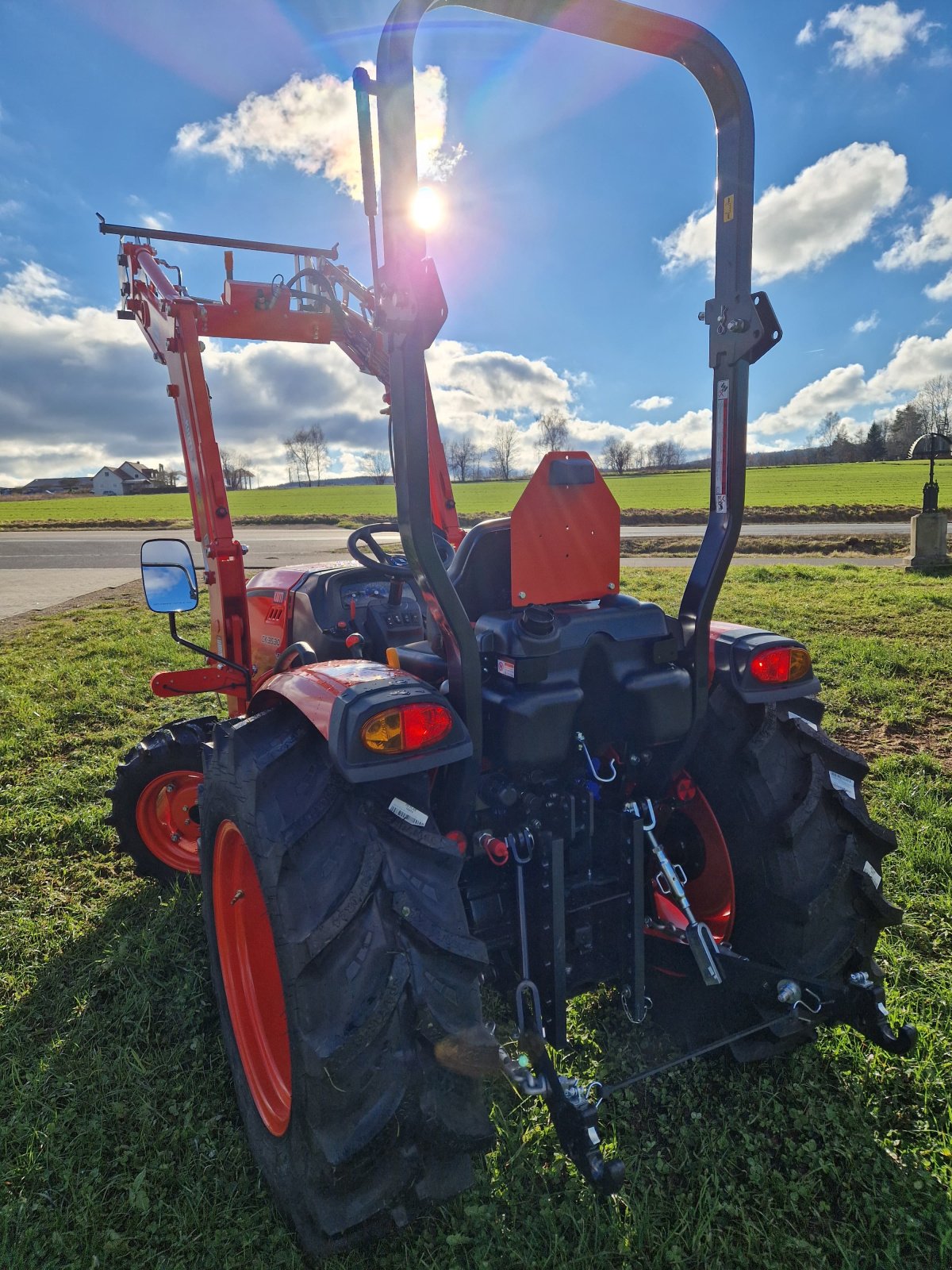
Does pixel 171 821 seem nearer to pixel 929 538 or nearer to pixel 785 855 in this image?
pixel 785 855

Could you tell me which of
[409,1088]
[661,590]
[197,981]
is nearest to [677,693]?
[409,1088]

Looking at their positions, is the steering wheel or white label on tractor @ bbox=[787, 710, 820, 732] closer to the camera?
white label on tractor @ bbox=[787, 710, 820, 732]

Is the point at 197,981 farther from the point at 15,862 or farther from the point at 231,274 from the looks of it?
the point at 231,274

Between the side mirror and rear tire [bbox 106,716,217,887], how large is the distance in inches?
28.0

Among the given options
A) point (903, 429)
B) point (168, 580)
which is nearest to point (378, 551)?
point (168, 580)

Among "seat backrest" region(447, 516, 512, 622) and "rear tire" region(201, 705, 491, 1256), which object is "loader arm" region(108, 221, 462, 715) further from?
"rear tire" region(201, 705, 491, 1256)

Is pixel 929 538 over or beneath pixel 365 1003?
beneath

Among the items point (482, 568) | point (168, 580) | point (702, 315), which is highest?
point (702, 315)

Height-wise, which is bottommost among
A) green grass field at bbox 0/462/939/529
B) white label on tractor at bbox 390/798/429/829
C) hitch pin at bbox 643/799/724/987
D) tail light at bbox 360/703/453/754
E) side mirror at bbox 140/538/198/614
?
green grass field at bbox 0/462/939/529

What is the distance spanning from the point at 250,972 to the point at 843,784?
1.88 m

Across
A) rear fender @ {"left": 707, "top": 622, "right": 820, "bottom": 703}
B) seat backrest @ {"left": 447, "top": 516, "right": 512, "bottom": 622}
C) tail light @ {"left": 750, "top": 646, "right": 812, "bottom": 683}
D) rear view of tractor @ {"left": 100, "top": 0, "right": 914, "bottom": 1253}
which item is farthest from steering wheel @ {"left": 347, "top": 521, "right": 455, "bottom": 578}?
tail light @ {"left": 750, "top": 646, "right": 812, "bottom": 683}

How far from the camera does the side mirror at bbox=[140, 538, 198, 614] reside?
307cm

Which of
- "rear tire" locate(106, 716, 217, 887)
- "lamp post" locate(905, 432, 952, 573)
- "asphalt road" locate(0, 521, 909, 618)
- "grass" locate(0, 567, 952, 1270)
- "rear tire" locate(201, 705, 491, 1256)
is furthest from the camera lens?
"asphalt road" locate(0, 521, 909, 618)

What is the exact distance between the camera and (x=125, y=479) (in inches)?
3543
